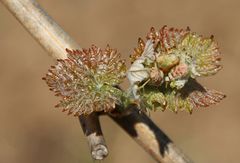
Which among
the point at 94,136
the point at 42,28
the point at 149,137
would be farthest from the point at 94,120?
the point at 42,28

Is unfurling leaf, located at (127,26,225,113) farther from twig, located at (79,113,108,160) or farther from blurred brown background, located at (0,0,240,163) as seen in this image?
blurred brown background, located at (0,0,240,163)

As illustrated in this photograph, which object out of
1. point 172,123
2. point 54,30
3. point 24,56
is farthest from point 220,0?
point 54,30

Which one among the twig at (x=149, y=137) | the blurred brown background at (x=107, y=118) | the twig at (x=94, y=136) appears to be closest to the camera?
the twig at (x=94, y=136)

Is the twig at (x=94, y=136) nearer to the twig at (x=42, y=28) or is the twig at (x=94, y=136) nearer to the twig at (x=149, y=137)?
the twig at (x=149, y=137)

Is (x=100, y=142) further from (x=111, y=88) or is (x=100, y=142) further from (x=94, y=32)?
(x=94, y=32)

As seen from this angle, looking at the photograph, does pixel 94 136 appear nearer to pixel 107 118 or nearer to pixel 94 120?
pixel 94 120

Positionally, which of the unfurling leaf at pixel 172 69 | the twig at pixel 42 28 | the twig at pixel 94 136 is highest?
the twig at pixel 42 28

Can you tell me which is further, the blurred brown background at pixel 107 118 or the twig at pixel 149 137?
the blurred brown background at pixel 107 118

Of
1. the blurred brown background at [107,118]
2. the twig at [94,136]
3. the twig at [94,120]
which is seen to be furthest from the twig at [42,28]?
the blurred brown background at [107,118]
